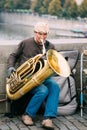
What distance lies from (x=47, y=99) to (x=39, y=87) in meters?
0.16

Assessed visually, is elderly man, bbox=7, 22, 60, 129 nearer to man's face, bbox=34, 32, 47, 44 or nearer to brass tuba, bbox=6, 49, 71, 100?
man's face, bbox=34, 32, 47, 44

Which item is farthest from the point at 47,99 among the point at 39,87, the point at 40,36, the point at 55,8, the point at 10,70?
the point at 55,8

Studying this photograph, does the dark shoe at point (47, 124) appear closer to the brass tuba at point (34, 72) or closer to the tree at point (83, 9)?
the brass tuba at point (34, 72)

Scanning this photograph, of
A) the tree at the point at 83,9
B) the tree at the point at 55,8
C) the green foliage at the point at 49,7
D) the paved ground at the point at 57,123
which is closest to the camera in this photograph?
the paved ground at the point at 57,123

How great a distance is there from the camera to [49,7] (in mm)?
84875

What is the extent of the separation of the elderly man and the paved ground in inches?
3.1

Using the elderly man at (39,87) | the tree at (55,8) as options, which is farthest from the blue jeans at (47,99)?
the tree at (55,8)

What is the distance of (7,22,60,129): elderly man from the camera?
4418 millimetres

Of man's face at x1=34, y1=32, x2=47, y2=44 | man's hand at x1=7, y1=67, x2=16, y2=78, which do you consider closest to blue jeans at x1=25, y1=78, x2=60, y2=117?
man's hand at x1=7, y1=67, x2=16, y2=78

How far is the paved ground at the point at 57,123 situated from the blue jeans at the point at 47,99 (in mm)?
150

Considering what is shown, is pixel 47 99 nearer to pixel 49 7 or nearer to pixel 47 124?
pixel 47 124

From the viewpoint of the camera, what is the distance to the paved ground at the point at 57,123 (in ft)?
14.4

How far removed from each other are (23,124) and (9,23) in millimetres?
101696

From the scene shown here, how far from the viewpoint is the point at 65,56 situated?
4.98m
